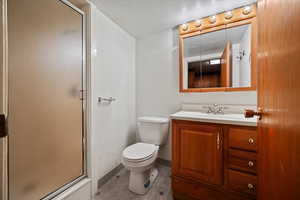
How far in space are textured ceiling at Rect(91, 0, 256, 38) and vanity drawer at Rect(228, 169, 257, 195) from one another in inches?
69.2

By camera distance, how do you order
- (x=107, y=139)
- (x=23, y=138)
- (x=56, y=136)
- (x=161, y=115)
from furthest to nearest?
(x=161, y=115)
(x=107, y=139)
(x=56, y=136)
(x=23, y=138)

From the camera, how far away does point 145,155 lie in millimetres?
1428

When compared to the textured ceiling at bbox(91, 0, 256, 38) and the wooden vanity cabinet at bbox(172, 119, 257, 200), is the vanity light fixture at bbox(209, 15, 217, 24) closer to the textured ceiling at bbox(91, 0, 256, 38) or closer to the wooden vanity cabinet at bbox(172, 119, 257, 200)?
the textured ceiling at bbox(91, 0, 256, 38)

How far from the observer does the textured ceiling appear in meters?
1.41

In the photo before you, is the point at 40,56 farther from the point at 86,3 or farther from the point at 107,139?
the point at 107,139

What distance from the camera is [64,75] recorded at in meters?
1.23

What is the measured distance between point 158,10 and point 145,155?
1710 mm

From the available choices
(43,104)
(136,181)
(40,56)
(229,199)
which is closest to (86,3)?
(40,56)

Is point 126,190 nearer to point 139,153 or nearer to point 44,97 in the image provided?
point 139,153

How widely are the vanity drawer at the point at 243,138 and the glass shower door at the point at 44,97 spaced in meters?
1.53

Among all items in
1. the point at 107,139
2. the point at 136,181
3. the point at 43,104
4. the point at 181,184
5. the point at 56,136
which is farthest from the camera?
the point at 107,139

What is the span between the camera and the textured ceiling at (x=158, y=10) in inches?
55.5

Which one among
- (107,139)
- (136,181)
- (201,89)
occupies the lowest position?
(136,181)

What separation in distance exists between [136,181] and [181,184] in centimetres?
50
